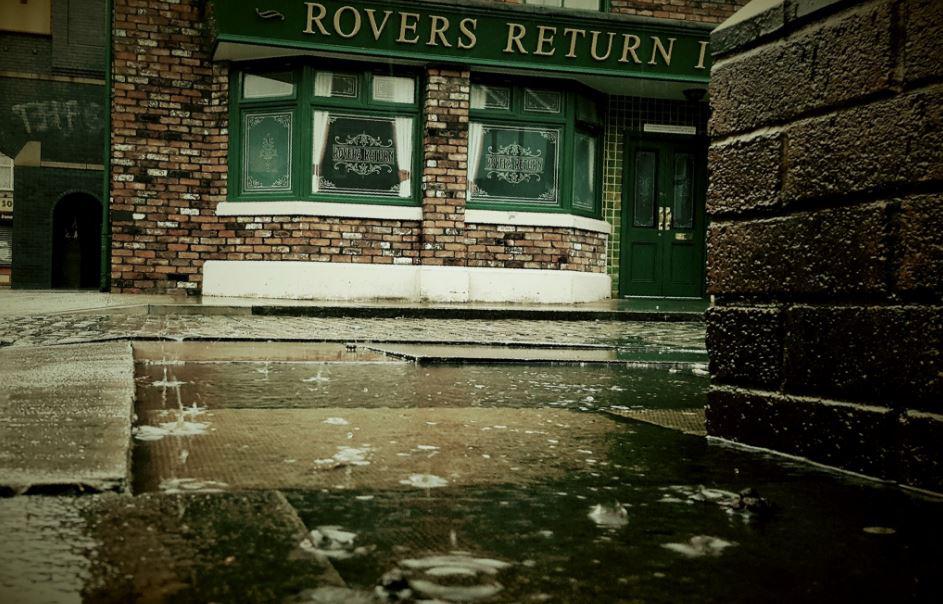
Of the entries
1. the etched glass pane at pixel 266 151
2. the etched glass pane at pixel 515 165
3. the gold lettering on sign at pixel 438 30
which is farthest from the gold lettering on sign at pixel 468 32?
the etched glass pane at pixel 266 151

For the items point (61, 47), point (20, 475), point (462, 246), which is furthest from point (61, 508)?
point (61, 47)

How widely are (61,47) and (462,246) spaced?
19149 mm

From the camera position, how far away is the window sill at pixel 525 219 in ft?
39.5

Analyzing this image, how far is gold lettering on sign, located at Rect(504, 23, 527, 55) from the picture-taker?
11.9 metres

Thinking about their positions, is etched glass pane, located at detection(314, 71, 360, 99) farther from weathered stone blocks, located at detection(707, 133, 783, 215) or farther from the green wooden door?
weathered stone blocks, located at detection(707, 133, 783, 215)

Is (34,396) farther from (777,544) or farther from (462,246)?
(462,246)

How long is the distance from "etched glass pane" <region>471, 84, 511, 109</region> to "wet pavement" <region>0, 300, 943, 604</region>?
9238 mm

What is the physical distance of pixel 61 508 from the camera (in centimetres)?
159

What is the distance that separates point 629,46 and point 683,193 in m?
2.89

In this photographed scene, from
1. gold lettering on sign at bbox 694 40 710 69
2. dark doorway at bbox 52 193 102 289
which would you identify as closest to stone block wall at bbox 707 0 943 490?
gold lettering on sign at bbox 694 40 710 69

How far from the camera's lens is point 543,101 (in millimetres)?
12617

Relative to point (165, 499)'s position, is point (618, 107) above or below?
above

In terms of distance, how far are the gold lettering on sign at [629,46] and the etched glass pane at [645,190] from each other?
75.1 inches

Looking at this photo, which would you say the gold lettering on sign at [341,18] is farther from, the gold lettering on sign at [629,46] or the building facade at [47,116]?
the building facade at [47,116]
